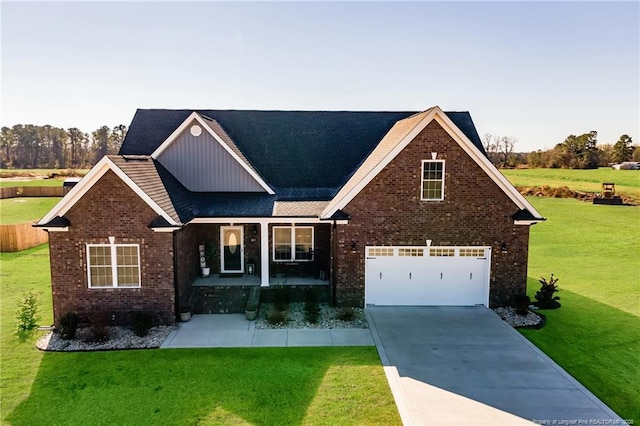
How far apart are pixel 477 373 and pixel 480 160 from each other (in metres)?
7.16

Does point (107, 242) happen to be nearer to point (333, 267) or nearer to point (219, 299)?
point (219, 299)

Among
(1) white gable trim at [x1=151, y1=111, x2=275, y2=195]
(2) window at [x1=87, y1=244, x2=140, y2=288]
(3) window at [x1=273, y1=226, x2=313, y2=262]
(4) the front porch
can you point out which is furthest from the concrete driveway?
(2) window at [x1=87, y1=244, x2=140, y2=288]

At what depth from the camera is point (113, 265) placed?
43.0ft

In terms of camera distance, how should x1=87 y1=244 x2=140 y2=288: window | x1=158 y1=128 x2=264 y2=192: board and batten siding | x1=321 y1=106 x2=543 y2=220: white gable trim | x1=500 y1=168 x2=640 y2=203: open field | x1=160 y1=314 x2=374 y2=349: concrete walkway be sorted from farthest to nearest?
1. x1=500 y1=168 x2=640 y2=203: open field
2. x1=158 y1=128 x2=264 y2=192: board and batten siding
3. x1=321 y1=106 x2=543 y2=220: white gable trim
4. x1=87 y1=244 x2=140 y2=288: window
5. x1=160 y1=314 x2=374 y2=349: concrete walkway

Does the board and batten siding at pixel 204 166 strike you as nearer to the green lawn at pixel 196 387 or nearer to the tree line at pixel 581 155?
the green lawn at pixel 196 387

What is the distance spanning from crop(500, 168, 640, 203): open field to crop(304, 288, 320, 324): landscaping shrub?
46.2 m

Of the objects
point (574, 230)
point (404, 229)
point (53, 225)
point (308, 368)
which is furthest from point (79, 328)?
point (574, 230)

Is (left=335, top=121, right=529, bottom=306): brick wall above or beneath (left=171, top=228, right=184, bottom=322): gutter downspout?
above

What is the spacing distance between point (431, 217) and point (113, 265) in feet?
35.2

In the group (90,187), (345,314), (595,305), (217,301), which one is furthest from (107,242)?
(595,305)

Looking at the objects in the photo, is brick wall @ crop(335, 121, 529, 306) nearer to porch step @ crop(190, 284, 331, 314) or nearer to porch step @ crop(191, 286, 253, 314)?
porch step @ crop(190, 284, 331, 314)

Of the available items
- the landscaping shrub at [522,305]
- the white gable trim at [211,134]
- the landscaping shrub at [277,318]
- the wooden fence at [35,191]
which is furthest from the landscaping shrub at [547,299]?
the wooden fence at [35,191]

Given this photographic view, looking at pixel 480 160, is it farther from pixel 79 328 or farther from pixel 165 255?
pixel 79 328

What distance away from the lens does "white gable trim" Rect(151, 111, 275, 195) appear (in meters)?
16.4
